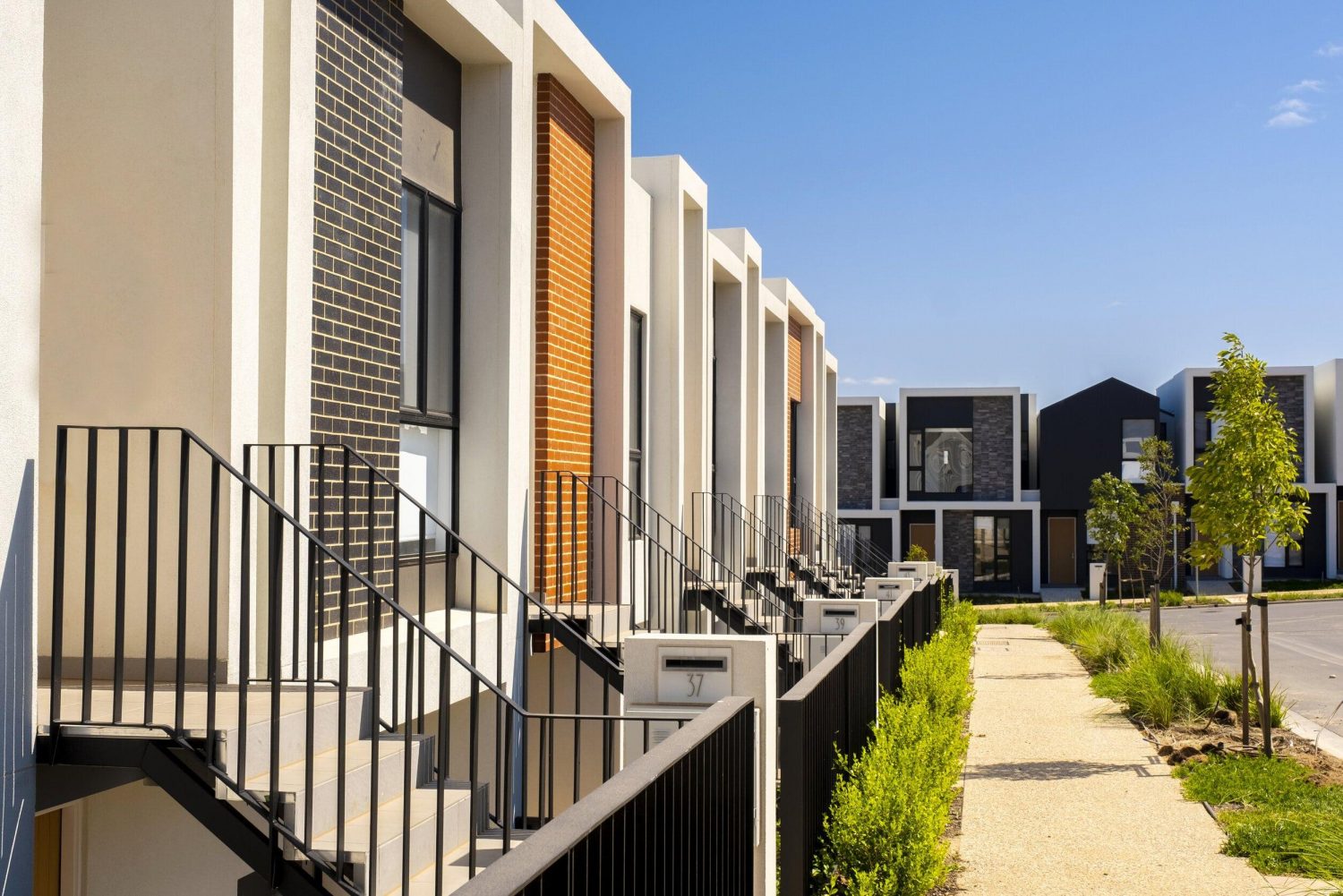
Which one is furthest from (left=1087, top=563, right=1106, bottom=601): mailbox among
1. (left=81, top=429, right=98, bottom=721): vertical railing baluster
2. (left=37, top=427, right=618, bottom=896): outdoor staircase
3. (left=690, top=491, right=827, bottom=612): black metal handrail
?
(left=81, top=429, right=98, bottom=721): vertical railing baluster

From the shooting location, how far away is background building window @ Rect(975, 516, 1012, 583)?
48688mm

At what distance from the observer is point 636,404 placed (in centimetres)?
1416

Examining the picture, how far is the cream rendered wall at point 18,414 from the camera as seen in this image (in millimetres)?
4668

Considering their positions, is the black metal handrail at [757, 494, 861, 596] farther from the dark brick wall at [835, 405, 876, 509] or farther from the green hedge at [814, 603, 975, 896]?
the dark brick wall at [835, 405, 876, 509]

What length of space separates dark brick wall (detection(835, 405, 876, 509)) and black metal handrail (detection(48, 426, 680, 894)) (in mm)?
43247

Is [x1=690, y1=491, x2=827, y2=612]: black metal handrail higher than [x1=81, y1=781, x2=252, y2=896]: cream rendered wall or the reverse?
higher

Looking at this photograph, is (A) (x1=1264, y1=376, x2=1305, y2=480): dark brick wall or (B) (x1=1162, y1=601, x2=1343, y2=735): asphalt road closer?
(B) (x1=1162, y1=601, x2=1343, y2=735): asphalt road

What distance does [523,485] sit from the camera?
9961mm

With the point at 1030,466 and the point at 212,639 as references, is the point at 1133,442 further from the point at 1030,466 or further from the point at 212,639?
the point at 212,639

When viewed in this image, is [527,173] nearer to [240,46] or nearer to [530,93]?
[530,93]

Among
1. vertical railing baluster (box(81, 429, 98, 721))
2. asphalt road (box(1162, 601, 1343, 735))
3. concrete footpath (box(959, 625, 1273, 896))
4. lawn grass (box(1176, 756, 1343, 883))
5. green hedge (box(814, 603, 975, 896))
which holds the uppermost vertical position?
vertical railing baluster (box(81, 429, 98, 721))

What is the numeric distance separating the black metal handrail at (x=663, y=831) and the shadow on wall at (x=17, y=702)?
2302 mm

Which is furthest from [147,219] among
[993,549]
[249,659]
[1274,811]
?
[993,549]

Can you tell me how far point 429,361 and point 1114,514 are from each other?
31.8 metres
